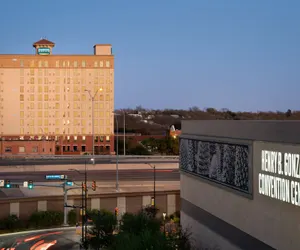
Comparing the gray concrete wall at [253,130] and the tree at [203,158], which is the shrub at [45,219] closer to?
the gray concrete wall at [253,130]

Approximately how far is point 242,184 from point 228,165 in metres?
1.65

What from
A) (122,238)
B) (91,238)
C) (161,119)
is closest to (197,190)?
(91,238)

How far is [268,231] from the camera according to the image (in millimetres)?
17656

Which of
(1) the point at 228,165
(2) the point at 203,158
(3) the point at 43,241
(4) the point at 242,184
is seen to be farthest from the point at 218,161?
(3) the point at 43,241

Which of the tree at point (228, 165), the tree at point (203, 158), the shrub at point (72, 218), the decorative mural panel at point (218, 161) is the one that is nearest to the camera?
the decorative mural panel at point (218, 161)

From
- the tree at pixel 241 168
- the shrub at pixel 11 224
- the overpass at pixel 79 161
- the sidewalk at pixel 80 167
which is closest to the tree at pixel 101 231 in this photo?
the tree at pixel 241 168

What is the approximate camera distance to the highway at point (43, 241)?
2916 centimetres

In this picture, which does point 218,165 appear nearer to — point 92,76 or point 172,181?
point 172,181

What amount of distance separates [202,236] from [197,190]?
2159 millimetres

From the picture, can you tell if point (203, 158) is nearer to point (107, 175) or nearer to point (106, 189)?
point (106, 189)

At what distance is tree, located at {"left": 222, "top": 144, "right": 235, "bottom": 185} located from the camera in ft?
68.4

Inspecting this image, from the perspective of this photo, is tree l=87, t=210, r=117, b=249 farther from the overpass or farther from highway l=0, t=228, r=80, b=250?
the overpass

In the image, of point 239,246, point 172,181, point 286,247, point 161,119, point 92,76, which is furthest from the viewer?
point 161,119

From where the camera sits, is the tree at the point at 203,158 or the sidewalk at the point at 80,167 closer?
the tree at the point at 203,158
